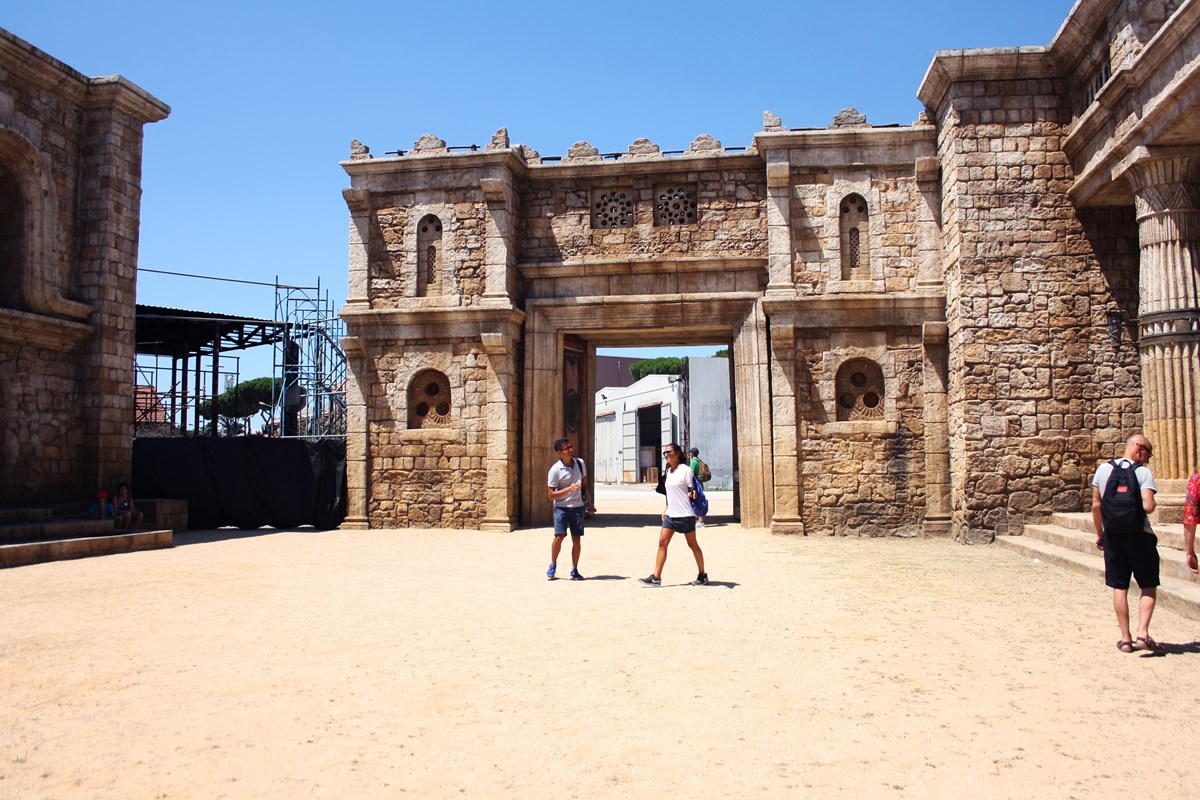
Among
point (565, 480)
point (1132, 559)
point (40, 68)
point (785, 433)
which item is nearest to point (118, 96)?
point (40, 68)

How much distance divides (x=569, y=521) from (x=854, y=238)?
7620mm

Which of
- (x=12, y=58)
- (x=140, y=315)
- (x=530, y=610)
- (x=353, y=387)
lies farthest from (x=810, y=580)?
(x=140, y=315)

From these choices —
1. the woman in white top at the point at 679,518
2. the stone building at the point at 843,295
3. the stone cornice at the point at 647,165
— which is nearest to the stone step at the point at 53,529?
the stone building at the point at 843,295

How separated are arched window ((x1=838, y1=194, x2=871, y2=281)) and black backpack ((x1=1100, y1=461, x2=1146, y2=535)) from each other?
8247mm

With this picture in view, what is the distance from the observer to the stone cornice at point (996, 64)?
11.7 meters

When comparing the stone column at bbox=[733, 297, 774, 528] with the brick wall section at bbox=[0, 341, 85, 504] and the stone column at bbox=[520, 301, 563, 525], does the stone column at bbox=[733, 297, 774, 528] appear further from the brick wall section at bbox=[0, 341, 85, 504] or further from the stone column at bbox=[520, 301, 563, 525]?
the brick wall section at bbox=[0, 341, 85, 504]

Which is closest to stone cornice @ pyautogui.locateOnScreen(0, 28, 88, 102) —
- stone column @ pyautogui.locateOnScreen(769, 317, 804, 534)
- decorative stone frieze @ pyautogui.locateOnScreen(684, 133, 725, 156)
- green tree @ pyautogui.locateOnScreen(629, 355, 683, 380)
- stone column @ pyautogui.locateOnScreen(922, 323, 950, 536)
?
decorative stone frieze @ pyautogui.locateOnScreen(684, 133, 725, 156)

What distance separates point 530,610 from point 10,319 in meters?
9.28

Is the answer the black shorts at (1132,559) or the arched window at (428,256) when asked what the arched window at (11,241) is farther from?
the black shorts at (1132,559)

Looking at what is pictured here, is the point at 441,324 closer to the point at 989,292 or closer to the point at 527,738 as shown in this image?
the point at 989,292

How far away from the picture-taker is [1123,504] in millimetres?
5469

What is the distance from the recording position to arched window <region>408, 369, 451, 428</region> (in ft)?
47.7

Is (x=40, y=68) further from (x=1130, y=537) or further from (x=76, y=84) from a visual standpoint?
(x=1130, y=537)

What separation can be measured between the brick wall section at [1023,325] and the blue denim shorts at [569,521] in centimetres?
602
